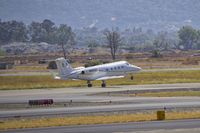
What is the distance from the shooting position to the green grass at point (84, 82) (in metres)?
89.4

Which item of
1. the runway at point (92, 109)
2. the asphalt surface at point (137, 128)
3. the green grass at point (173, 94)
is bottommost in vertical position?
the green grass at point (173, 94)

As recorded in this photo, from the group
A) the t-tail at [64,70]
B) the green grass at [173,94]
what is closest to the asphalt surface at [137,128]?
the green grass at [173,94]

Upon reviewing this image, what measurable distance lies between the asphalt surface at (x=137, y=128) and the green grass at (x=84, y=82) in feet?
144

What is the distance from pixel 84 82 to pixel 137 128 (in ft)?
178

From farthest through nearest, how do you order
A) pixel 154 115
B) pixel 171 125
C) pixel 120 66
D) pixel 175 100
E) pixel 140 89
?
pixel 120 66
pixel 140 89
pixel 175 100
pixel 154 115
pixel 171 125

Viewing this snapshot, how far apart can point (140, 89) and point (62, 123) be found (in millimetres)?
32178

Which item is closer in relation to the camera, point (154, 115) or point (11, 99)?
point (154, 115)

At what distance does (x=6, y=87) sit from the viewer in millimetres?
87375

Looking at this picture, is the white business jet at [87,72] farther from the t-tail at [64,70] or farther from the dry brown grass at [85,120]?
the dry brown grass at [85,120]

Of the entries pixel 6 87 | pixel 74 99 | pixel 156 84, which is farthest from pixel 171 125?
pixel 6 87

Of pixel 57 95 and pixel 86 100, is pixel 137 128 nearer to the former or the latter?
pixel 86 100

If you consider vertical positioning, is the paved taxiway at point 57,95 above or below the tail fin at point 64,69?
below

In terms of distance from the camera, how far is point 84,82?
95312mm

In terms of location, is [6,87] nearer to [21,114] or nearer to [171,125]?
[21,114]
